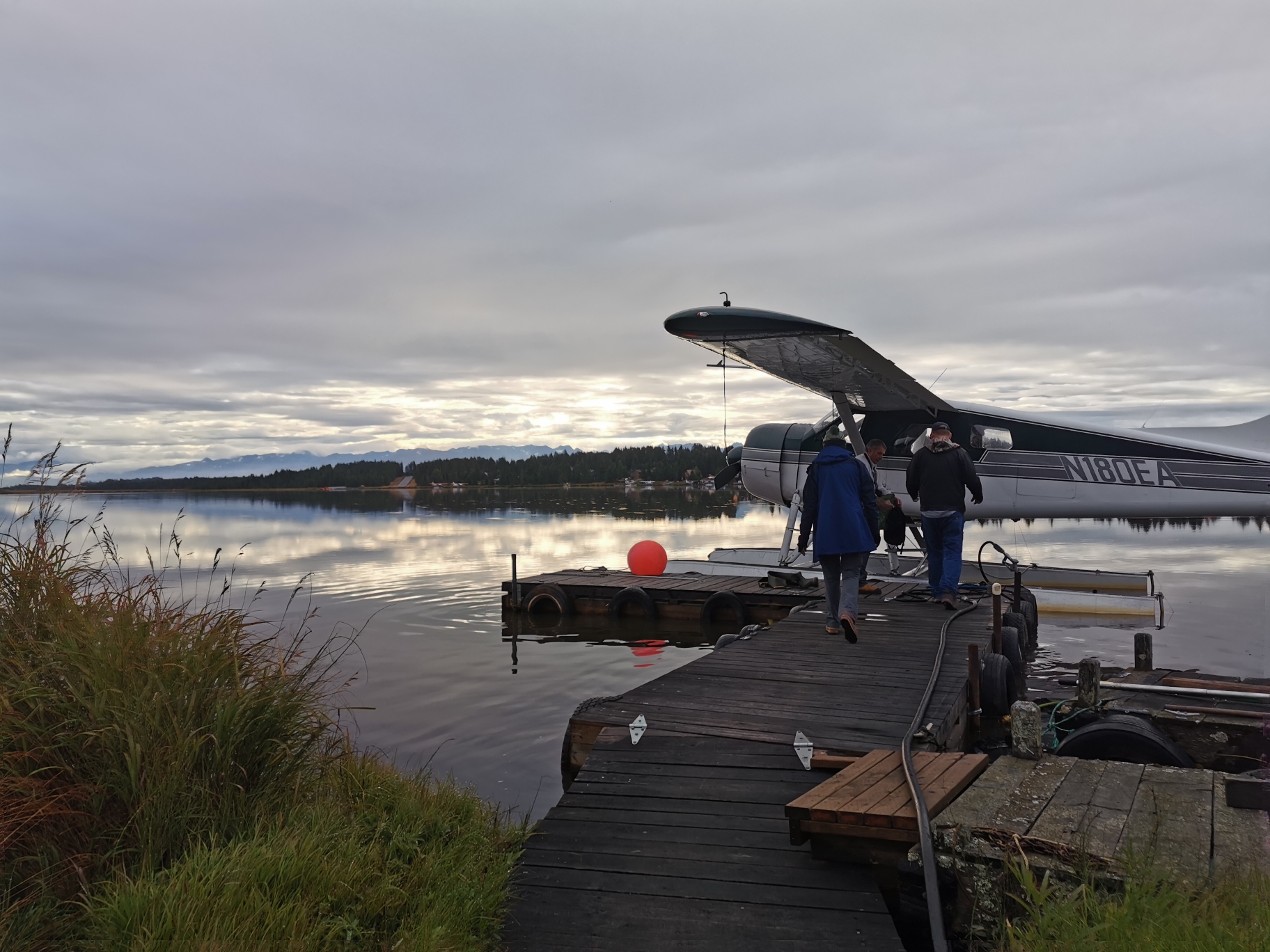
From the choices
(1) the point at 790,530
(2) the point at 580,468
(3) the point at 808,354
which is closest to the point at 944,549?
(3) the point at 808,354

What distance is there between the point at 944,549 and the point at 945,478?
3.07 ft

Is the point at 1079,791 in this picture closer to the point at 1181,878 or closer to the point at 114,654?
the point at 1181,878

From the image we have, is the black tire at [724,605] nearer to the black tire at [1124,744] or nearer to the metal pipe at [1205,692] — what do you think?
the metal pipe at [1205,692]

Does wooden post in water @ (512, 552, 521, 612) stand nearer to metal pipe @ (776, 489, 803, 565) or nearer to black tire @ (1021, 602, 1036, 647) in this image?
metal pipe @ (776, 489, 803, 565)

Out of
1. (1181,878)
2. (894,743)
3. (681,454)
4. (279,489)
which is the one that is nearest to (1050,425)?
(894,743)

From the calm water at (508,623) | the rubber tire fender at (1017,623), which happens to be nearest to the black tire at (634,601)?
the calm water at (508,623)

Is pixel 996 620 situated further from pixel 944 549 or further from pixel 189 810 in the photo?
pixel 189 810

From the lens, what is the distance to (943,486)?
305 inches

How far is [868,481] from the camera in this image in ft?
22.2

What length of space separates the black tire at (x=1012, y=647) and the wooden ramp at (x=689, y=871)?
3.59 meters

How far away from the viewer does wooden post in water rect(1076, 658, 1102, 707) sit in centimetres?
538

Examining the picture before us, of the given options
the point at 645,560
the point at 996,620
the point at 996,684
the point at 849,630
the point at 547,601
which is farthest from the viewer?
the point at 645,560

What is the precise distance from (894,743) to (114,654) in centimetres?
355

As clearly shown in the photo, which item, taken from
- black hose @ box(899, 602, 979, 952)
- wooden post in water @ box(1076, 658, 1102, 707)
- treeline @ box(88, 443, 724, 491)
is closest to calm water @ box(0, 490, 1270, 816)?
wooden post in water @ box(1076, 658, 1102, 707)
